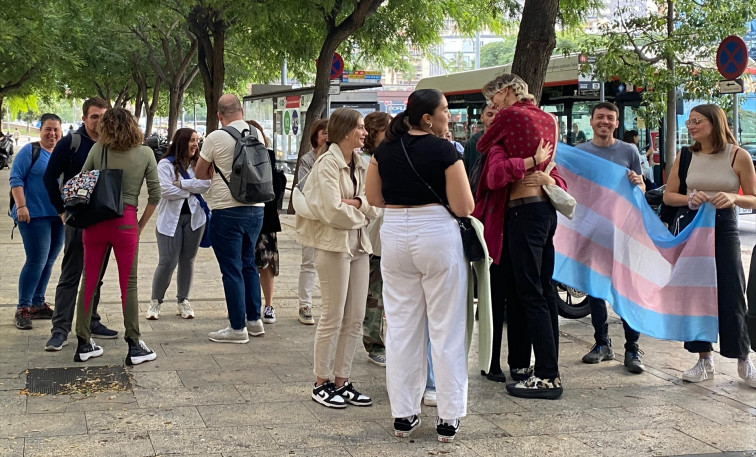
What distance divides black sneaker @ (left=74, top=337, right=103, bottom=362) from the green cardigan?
2.85m

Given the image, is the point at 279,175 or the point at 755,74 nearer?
the point at 279,175

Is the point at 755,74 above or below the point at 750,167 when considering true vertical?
above

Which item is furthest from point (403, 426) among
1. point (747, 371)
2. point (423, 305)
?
point (747, 371)

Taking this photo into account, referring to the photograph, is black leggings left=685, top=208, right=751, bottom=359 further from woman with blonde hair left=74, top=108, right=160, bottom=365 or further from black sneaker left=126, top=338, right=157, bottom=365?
woman with blonde hair left=74, top=108, right=160, bottom=365

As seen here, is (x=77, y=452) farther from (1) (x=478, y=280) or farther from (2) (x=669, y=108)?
(2) (x=669, y=108)

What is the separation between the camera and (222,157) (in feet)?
24.4

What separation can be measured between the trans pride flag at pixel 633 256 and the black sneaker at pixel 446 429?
2115 millimetres

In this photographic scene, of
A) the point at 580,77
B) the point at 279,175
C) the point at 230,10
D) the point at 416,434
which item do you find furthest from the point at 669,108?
the point at 416,434

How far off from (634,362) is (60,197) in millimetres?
4170

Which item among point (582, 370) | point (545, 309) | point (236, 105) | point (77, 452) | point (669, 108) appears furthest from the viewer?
Result: point (669, 108)

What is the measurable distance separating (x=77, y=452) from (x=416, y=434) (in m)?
1.74

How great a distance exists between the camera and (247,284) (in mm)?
7902

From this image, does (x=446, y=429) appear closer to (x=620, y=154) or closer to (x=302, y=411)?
(x=302, y=411)

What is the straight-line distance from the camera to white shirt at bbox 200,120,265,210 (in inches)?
292
